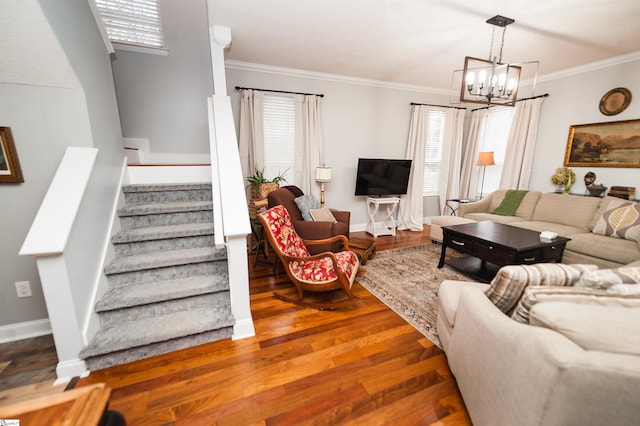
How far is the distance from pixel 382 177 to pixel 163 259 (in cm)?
368

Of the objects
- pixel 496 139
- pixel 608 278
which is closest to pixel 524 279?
pixel 608 278

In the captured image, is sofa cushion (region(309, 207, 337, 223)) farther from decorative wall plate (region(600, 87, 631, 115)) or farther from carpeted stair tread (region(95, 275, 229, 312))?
decorative wall plate (region(600, 87, 631, 115))

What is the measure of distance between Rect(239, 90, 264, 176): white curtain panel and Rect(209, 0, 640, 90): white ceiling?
52 cm

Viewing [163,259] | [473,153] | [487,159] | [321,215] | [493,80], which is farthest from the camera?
[473,153]

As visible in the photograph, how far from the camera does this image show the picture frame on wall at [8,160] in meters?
1.71

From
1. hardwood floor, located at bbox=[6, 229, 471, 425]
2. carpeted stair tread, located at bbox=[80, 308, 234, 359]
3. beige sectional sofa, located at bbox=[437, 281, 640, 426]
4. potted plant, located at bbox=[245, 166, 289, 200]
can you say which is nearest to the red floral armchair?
hardwood floor, located at bbox=[6, 229, 471, 425]

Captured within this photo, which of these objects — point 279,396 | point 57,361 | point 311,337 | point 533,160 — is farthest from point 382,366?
point 533,160

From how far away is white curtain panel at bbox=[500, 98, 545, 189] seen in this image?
415 centimetres

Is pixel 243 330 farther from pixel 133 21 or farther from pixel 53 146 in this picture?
pixel 133 21

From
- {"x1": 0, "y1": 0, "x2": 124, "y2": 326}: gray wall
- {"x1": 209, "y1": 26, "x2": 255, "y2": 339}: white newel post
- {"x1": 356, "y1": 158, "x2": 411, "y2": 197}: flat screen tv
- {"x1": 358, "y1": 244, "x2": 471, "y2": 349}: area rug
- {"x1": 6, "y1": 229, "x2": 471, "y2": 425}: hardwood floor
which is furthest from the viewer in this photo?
{"x1": 356, "y1": 158, "x2": 411, "y2": 197}: flat screen tv

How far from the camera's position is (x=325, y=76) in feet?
13.5

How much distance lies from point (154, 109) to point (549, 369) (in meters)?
4.32

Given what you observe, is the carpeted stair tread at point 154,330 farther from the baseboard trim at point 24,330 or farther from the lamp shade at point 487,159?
the lamp shade at point 487,159

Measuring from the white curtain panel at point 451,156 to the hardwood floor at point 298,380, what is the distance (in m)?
4.01
